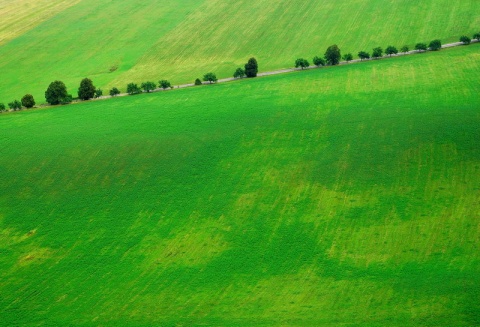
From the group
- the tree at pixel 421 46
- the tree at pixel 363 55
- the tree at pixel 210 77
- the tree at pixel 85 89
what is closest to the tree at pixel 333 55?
the tree at pixel 363 55

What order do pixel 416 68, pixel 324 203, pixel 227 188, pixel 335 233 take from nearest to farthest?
pixel 335 233
pixel 324 203
pixel 227 188
pixel 416 68

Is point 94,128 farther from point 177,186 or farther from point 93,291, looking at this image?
point 93,291

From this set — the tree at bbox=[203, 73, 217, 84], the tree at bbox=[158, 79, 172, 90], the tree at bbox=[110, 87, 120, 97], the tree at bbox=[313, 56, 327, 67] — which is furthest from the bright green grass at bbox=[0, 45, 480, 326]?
the tree at bbox=[313, 56, 327, 67]

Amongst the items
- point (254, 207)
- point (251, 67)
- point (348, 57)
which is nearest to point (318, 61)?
point (348, 57)

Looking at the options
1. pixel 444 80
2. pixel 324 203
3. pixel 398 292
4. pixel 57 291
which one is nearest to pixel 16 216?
pixel 57 291

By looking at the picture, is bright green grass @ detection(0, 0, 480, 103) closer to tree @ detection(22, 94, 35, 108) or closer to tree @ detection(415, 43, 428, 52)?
tree @ detection(22, 94, 35, 108)

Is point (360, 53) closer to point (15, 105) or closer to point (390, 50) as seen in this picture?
point (390, 50)

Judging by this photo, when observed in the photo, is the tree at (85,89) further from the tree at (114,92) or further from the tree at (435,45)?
the tree at (435,45)
